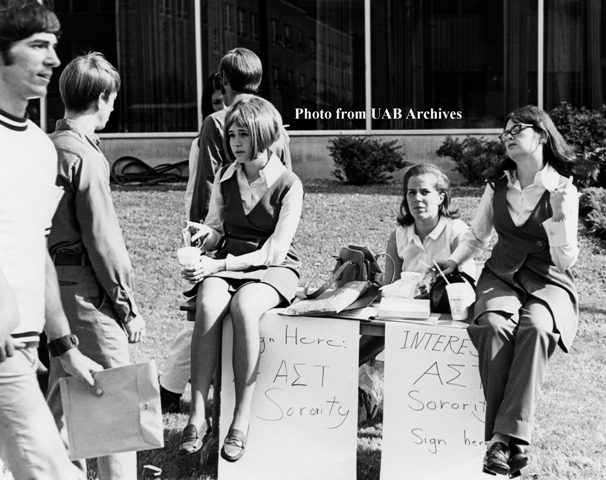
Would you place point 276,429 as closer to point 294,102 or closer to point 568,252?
point 568,252

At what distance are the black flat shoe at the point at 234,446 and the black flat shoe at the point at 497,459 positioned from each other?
1093 mm

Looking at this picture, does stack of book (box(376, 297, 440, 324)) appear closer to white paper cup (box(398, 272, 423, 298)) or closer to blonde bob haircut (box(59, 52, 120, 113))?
white paper cup (box(398, 272, 423, 298))

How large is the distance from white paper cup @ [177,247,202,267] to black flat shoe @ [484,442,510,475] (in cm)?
160

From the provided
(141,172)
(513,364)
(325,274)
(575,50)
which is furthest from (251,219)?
(575,50)

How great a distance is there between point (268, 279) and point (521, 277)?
3.95 ft

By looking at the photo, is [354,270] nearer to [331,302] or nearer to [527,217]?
[331,302]

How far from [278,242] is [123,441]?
164 cm

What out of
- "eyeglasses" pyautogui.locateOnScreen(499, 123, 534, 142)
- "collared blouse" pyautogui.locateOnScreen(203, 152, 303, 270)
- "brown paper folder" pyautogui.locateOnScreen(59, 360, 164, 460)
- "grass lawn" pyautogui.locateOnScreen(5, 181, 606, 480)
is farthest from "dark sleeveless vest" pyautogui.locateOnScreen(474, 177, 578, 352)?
"brown paper folder" pyautogui.locateOnScreen(59, 360, 164, 460)

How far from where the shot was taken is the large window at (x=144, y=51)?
43.8 feet

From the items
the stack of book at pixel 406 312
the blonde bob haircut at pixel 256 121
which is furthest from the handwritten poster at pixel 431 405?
the blonde bob haircut at pixel 256 121

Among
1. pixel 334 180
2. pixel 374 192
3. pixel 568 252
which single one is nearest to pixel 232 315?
pixel 568 252

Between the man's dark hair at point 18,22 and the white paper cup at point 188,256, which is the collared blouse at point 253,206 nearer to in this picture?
the white paper cup at point 188,256

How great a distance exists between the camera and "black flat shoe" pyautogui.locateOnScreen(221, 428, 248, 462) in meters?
4.10

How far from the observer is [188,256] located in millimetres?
4328
